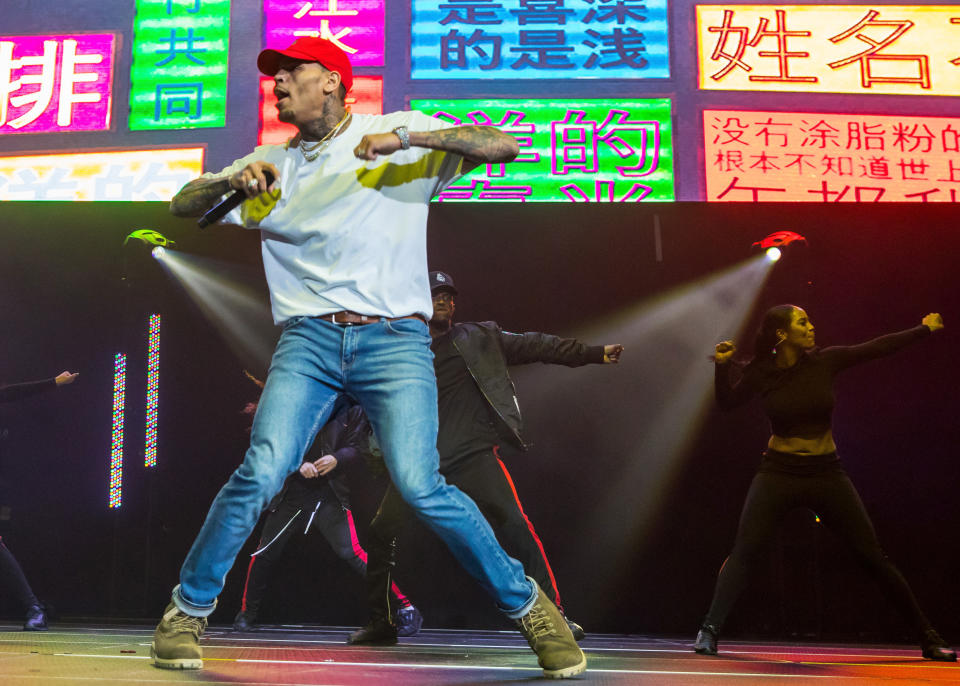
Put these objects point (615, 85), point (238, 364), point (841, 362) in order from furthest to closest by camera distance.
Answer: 1. point (615, 85)
2. point (238, 364)
3. point (841, 362)

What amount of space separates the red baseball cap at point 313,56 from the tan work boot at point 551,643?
1.65m

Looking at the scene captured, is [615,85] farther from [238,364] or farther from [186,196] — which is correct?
[186,196]

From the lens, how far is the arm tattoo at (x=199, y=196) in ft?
8.99

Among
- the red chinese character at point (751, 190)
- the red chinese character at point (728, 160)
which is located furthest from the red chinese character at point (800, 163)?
the red chinese character at point (728, 160)

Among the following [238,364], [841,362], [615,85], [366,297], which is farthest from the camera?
[615,85]

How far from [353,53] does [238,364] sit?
8.62 feet

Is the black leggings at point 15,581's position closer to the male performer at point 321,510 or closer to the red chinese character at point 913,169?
the male performer at point 321,510

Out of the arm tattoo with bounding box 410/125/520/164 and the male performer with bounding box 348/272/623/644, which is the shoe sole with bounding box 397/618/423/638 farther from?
the arm tattoo with bounding box 410/125/520/164

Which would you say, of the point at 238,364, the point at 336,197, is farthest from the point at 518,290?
the point at 336,197

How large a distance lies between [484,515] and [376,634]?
77cm

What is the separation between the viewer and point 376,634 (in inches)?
181

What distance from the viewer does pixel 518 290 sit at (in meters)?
6.43

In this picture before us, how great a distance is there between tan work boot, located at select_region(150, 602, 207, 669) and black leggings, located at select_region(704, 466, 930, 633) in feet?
8.22

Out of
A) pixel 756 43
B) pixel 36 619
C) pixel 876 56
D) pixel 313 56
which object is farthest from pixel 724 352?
pixel 876 56
